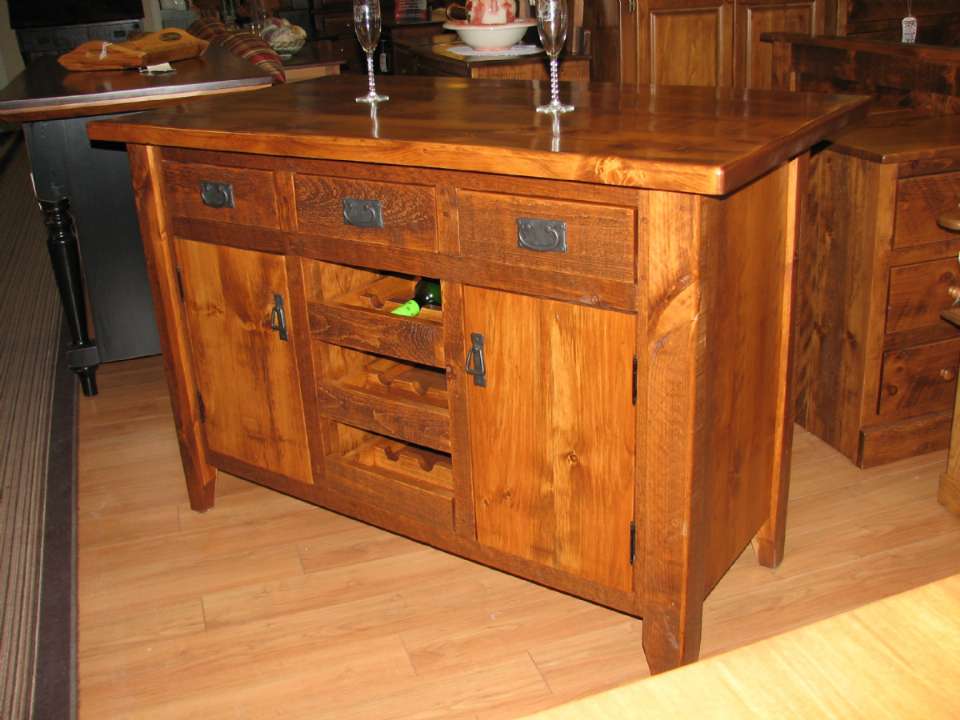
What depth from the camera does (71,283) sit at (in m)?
2.76

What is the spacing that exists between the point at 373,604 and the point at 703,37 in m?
3.20

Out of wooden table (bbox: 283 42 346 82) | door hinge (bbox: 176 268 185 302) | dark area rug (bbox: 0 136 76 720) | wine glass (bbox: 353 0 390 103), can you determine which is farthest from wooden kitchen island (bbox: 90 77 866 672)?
wooden table (bbox: 283 42 346 82)

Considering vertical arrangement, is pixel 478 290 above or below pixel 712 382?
above

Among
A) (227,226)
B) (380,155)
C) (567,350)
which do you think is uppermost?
(380,155)

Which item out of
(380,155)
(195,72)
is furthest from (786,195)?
(195,72)

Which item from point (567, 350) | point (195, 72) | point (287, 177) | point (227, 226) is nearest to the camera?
point (567, 350)

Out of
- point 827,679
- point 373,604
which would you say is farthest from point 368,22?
point 827,679

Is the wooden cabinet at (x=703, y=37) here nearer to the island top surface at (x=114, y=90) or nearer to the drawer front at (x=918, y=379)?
the island top surface at (x=114, y=90)

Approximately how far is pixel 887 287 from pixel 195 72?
197cm

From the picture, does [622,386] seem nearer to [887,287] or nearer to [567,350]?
[567,350]

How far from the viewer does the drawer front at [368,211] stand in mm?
1616

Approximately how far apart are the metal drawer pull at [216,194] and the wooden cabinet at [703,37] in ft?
8.80

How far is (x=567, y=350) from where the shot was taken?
152 cm

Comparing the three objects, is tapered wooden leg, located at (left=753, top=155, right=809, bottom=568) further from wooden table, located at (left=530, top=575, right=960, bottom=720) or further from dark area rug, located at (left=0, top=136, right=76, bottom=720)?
dark area rug, located at (left=0, top=136, right=76, bottom=720)
